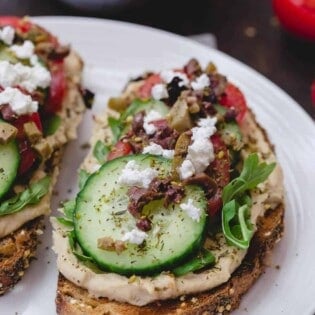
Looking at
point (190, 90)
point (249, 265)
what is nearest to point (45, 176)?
point (190, 90)

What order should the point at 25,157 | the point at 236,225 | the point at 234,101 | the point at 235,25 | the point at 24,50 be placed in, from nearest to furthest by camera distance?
1. the point at 236,225
2. the point at 25,157
3. the point at 234,101
4. the point at 24,50
5. the point at 235,25

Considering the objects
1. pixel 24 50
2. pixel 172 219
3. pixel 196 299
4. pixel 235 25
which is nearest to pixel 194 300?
pixel 196 299

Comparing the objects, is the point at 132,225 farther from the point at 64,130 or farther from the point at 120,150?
the point at 64,130

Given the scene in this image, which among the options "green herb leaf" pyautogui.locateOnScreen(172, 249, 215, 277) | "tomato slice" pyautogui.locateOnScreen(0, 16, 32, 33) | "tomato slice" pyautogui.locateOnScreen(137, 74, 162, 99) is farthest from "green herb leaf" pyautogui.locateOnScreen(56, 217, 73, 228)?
"tomato slice" pyautogui.locateOnScreen(0, 16, 32, 33)

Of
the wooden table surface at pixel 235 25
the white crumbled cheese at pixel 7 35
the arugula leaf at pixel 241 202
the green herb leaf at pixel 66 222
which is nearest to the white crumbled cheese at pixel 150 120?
the arugula leaf at pixel 241 202

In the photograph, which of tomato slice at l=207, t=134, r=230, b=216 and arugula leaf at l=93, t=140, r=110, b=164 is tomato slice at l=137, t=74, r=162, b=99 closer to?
arugula leaf at l=93, t=140, r=110, b=164

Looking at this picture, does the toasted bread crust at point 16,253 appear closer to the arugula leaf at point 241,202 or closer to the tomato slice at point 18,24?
the arugula leaf at point 241,202
